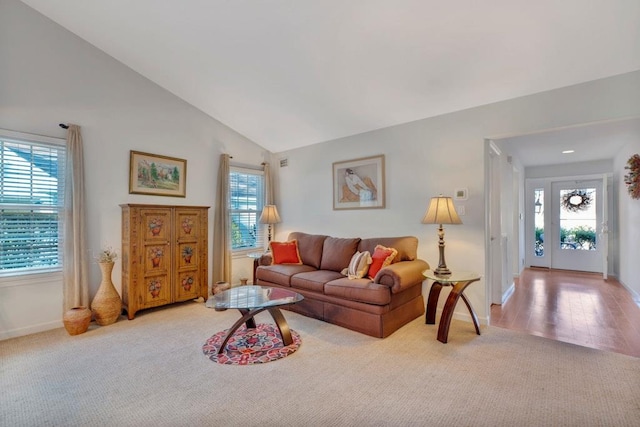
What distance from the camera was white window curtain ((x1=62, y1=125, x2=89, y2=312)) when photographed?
10.9ft

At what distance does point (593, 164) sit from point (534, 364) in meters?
6.01

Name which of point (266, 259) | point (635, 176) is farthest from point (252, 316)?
point (635, 176)

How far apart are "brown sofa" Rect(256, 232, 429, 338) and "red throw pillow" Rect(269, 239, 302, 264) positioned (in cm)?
9

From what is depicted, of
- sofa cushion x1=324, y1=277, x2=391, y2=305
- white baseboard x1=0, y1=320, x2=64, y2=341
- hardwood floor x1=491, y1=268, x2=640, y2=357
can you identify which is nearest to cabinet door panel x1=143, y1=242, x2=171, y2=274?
white baseboard x1=0, y1=320, x2=64, y2=341

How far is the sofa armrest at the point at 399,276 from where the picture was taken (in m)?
2.95

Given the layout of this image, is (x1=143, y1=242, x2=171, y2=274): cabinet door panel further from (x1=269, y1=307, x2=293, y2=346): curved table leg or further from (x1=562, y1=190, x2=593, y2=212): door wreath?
(x1=562, y1=190, x2=593, y2=212): door wreath

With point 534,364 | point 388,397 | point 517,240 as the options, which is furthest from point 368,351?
point 517,240

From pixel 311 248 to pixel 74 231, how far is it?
2.84m

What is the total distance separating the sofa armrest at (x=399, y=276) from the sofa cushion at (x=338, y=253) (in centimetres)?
89

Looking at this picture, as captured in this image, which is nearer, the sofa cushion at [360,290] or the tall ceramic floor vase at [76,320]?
the sofa cushion at [360,290]

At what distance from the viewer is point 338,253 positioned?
4.08 meters

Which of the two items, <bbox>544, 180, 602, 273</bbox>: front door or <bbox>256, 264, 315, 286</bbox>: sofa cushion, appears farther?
<bbox>544, 180, 602, 273</bbox>: front door

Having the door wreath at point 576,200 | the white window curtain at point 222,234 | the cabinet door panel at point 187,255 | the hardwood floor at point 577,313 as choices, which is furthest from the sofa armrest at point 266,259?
the door wreath at point 576,200

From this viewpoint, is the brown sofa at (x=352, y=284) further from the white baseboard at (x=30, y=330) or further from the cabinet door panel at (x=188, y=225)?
the white baseboard at (x=30, y=330)
